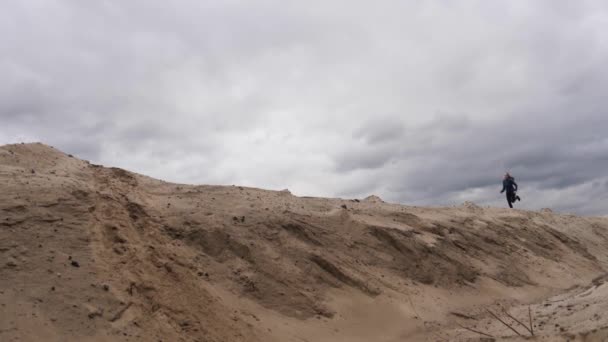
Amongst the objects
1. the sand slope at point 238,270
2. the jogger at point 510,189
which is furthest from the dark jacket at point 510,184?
Result: the sand slope at point 238,270

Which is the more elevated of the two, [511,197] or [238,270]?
[511,197]

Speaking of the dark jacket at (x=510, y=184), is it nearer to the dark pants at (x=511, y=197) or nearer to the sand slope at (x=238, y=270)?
the dark pants at (x=511, y=197)

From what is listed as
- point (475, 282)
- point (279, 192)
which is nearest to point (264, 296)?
point (279, 192)

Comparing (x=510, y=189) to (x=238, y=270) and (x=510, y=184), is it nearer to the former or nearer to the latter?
(x=510, y=184)

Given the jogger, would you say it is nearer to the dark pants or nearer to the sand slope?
the dark pants

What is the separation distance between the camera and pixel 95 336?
5.94 m

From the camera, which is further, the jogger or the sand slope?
the jogger

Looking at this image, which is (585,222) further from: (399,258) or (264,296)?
(264,296)

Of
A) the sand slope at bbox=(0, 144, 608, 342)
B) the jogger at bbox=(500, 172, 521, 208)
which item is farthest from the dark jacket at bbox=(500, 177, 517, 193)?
the sand slope at bbox=(0, 144, 608, 342)

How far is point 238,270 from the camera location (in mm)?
8711

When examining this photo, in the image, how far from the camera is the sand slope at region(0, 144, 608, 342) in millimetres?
6531

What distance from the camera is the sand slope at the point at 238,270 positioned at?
21.4 feet

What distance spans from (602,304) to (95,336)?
23.6 feet

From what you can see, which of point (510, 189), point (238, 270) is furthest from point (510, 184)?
point (238, 270)
